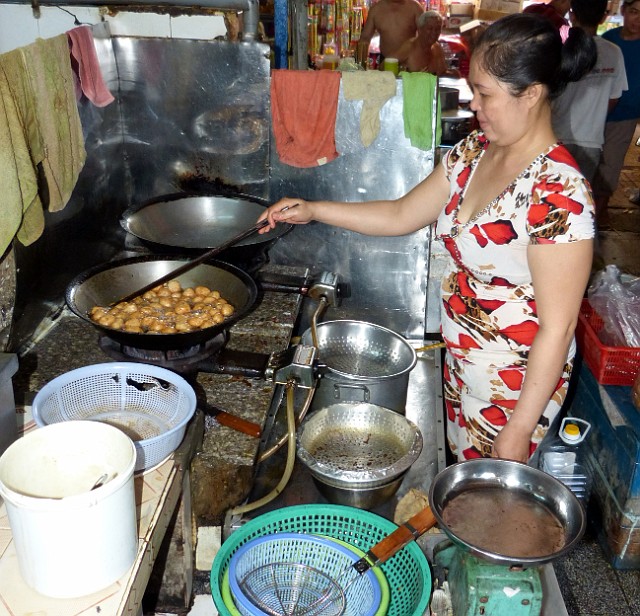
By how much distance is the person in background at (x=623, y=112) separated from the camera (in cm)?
530

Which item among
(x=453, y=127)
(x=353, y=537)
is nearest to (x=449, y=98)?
(x=453, y=127)

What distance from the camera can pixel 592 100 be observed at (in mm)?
4875

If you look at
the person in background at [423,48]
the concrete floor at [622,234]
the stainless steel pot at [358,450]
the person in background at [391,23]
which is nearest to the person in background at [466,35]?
the person in background at [423,48]

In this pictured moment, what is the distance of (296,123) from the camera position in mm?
3400

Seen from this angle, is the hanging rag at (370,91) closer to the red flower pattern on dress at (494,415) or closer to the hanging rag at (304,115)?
the hanging rag at (304,115)

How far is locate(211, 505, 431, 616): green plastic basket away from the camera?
1.76m

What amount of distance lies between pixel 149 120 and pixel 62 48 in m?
1.01

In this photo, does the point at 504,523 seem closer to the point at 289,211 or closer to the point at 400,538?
the point at 400,538

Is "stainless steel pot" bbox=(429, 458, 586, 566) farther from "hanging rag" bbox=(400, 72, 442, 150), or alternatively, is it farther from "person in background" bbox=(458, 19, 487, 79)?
"person in background" bbox=(458, 19, 487, 79)

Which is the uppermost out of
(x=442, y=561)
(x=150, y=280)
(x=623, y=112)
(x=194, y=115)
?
(x=194, y=115)

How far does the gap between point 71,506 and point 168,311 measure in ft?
4.54

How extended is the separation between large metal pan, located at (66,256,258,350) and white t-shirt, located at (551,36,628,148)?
3.29 m

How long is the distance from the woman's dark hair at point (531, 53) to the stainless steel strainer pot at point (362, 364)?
4.02 ft

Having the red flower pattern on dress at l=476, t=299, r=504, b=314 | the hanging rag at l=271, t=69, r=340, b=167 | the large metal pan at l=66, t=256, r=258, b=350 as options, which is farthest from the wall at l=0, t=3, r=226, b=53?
the red flower pattern on dress at l=476, t=299, r=504, b=314
